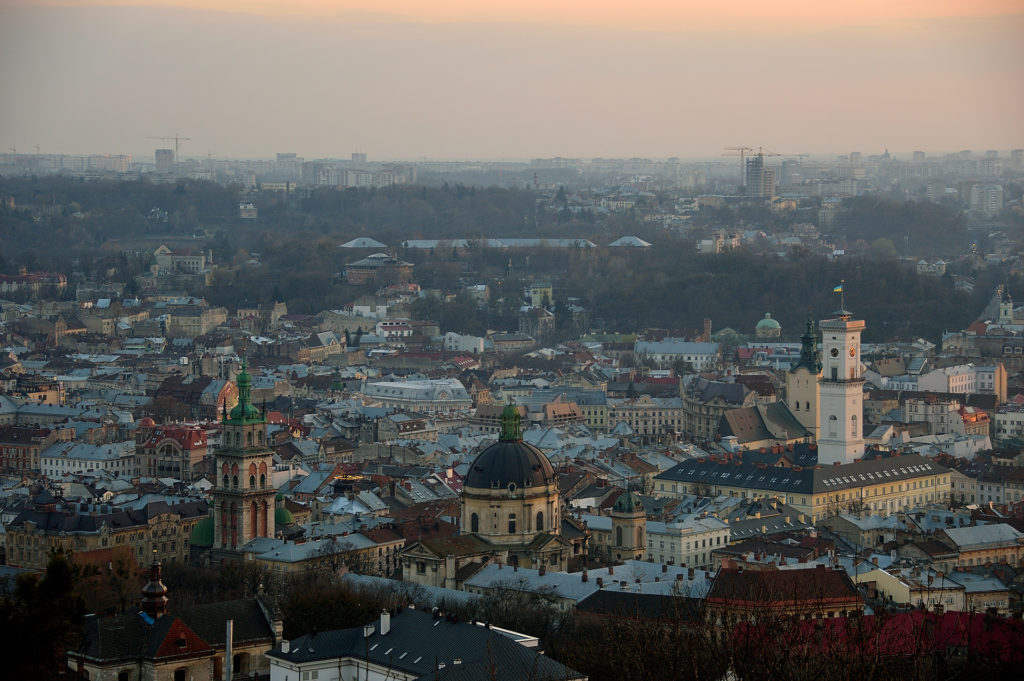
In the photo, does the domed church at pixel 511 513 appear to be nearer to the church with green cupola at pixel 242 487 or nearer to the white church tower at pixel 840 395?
the church with green cupola at pixel 242 487

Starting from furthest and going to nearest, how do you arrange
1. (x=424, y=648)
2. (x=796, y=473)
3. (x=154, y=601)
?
(x=796, y=473), (x=154, y=601), (x=424, y=648)

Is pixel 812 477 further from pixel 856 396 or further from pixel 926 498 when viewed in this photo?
pixel 856 396

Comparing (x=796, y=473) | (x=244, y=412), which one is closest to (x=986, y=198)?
(x=796, y=473)

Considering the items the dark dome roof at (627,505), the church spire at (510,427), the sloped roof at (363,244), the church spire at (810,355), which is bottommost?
the sloped roof at (363,244)

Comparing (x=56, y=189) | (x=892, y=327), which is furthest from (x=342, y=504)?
(x=56, y=189)

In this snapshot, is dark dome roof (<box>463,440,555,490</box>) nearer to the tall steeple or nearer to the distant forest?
the tall steeple

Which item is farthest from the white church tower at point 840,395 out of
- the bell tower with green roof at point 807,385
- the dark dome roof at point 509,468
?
the dark dome roof at point 509,468

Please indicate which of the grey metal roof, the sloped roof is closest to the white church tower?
the grey metal roof

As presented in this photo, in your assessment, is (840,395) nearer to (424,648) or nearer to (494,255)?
(424,648)
